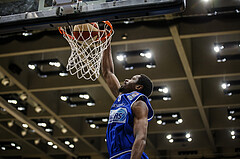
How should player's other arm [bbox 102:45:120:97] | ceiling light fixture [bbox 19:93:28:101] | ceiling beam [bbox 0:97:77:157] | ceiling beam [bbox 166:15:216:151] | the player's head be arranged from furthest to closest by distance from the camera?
ceiling beam [bbox 0:97:77:157] → ceiling light fixture [bbox 19:93:28:101] → ceiling beam [bbox 166:15:216:151] → player's other arm [bbox 102:45:120:97] → the player's head

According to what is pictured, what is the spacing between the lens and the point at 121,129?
3.30 metres

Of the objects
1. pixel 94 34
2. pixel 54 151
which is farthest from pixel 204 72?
pixel 54 151

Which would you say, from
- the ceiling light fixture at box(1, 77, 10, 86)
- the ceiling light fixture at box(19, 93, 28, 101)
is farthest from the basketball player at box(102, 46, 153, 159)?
the ceiling light fixture at box(19, 93, 28, 101)

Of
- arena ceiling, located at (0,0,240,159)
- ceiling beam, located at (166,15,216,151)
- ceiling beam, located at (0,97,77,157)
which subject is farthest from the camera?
ceiling beam, located at (0,97,77,157)

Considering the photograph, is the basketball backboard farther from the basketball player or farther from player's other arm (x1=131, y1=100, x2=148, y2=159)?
player's other arm (x1=131, y1=100, x2=148, y2=159)

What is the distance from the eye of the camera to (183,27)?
25.4ft

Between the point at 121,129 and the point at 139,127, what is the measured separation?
0.22 m

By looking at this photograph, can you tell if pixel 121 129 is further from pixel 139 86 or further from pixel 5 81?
pixel 5 81

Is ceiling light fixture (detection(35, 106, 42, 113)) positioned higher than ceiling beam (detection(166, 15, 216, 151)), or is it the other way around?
ceiling light fixture (detection(35, 106, 42, 113))

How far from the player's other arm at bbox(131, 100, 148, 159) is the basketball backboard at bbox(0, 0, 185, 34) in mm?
1002

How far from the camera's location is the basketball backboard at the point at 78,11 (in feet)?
12.4

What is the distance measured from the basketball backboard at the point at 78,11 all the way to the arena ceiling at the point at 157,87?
3673mm

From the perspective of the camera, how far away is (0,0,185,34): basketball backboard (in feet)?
12.4

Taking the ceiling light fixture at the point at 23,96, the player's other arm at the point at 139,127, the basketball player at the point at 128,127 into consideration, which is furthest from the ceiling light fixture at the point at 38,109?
the player's other arm at the point at 139,127
